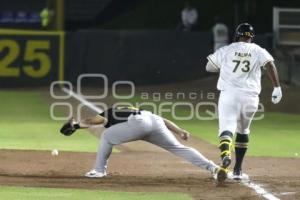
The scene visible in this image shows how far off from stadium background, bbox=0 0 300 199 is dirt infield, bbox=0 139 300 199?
0.05ft

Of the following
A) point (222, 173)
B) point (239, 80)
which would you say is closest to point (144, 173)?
point (222, 173)

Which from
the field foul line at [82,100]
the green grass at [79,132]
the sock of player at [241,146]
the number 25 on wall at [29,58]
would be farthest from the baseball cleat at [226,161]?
the number 25 on wall at [29,58]

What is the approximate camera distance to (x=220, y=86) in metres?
10.0

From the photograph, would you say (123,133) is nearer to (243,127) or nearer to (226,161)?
(226,161)

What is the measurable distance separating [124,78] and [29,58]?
325cm

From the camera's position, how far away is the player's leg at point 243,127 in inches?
388

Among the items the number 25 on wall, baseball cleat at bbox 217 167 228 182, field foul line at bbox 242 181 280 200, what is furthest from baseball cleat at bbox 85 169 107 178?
the number 25 on wall

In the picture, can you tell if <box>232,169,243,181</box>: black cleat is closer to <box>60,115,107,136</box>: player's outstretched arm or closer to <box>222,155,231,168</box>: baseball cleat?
<box>222,155,231,168</box>: baseball cleat

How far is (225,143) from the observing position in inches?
379

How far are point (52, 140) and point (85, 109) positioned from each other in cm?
508

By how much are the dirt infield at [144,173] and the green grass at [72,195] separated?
31 centimetres

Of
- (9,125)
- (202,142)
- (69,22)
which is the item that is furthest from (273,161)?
(69,22)

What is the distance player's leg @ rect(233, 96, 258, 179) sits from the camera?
9859 mm

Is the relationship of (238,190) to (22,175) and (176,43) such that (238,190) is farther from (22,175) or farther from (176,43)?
(176,43)
